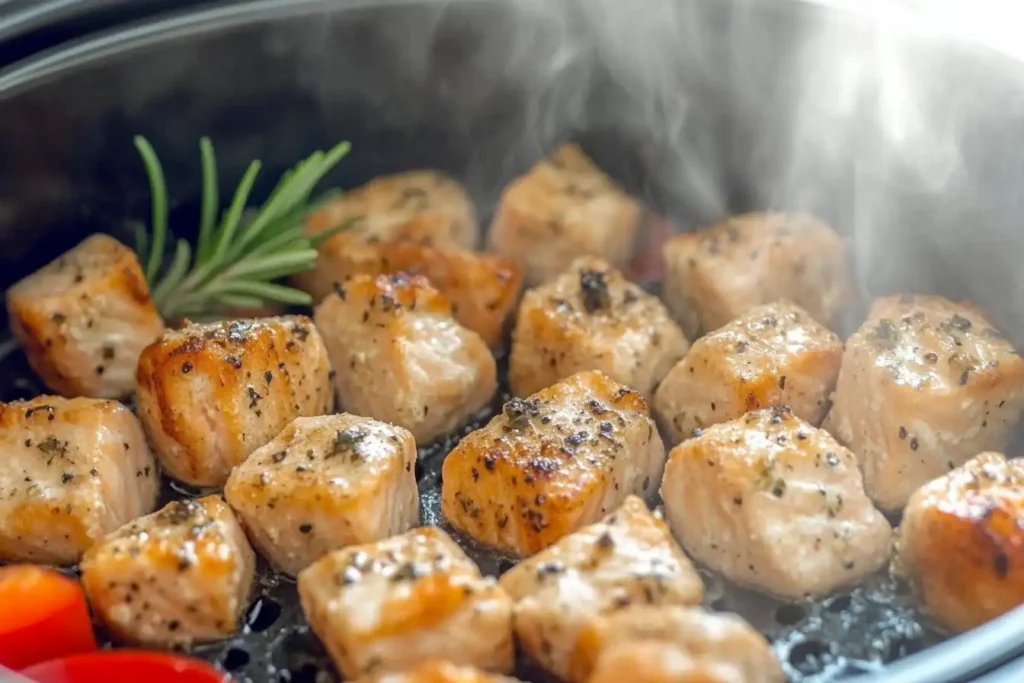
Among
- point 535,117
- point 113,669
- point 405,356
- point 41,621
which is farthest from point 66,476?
point 535,117

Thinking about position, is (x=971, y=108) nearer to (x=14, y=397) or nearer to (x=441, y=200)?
(x=441, y=200)

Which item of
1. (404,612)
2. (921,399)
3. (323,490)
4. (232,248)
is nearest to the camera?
(404,612)

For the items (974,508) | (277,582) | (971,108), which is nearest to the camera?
(974,508)

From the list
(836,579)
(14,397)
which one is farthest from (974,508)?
Answer: (14,397)

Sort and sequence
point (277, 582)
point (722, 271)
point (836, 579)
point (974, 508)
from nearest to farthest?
point (974, 508), point (836, 579), point (277, 582), point (722, 271)

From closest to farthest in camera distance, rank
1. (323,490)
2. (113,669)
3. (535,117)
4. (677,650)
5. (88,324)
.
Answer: (677,650), (113,669), (323,490), (88,324), (535,117)

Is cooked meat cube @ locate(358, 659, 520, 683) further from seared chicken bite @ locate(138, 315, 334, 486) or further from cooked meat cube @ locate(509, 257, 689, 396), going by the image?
cooked meat cube @ locate(509, 257, 689, 396)

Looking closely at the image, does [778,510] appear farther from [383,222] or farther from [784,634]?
[383,222]
